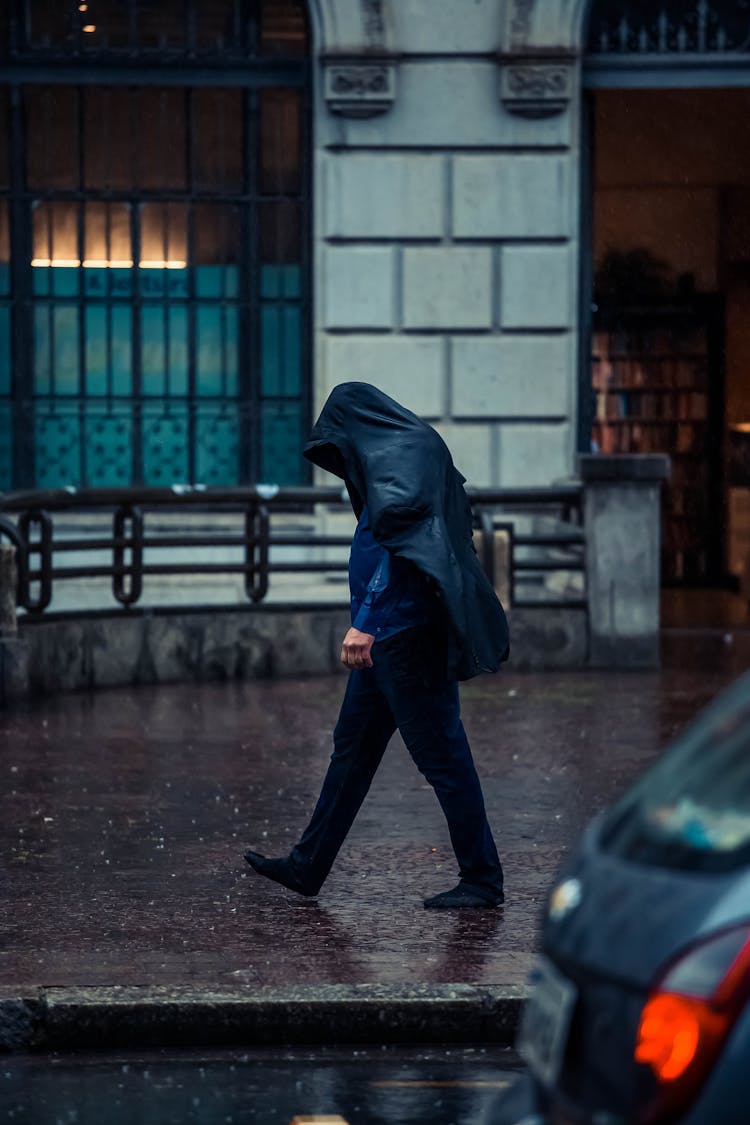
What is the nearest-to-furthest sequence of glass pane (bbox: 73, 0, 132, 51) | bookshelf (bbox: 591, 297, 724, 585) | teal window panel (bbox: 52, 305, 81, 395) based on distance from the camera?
glass pane (bbox: 73, 0, 132, 51), teal window panel (bbox: 52, 305, 81, 395), bookshelf (bbox: 591, 297, 724, 585)

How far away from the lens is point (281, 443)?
17.3m

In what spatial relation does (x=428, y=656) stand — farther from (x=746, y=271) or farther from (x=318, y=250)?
(x=746, y=271)

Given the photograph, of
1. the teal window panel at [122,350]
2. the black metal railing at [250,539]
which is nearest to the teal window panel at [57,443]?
the teal window panel at [122,350]

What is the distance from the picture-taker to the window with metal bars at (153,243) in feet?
55.3

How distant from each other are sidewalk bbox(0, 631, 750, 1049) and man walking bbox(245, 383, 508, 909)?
0.96ft

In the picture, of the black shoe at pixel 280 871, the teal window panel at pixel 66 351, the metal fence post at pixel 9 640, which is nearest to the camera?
the black shoe at pixel 280 871

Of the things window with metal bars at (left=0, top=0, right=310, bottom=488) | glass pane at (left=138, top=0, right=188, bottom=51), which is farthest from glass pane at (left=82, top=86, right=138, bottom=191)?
glass pane at (left=138, top=0, right=188, bottom=51)

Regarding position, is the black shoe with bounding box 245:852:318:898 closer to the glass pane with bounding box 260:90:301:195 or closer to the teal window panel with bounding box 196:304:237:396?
the teal window panel with bounding box 196:304:237:396

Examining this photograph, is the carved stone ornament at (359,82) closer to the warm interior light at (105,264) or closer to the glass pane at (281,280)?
the glass pane at (281,280)

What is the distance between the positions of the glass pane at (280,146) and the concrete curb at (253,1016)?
11465 mm

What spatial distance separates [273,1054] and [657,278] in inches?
677

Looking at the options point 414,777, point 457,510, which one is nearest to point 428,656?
point 457,510

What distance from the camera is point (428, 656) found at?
7477 mm

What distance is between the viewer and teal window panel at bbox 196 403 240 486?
56.6ft
